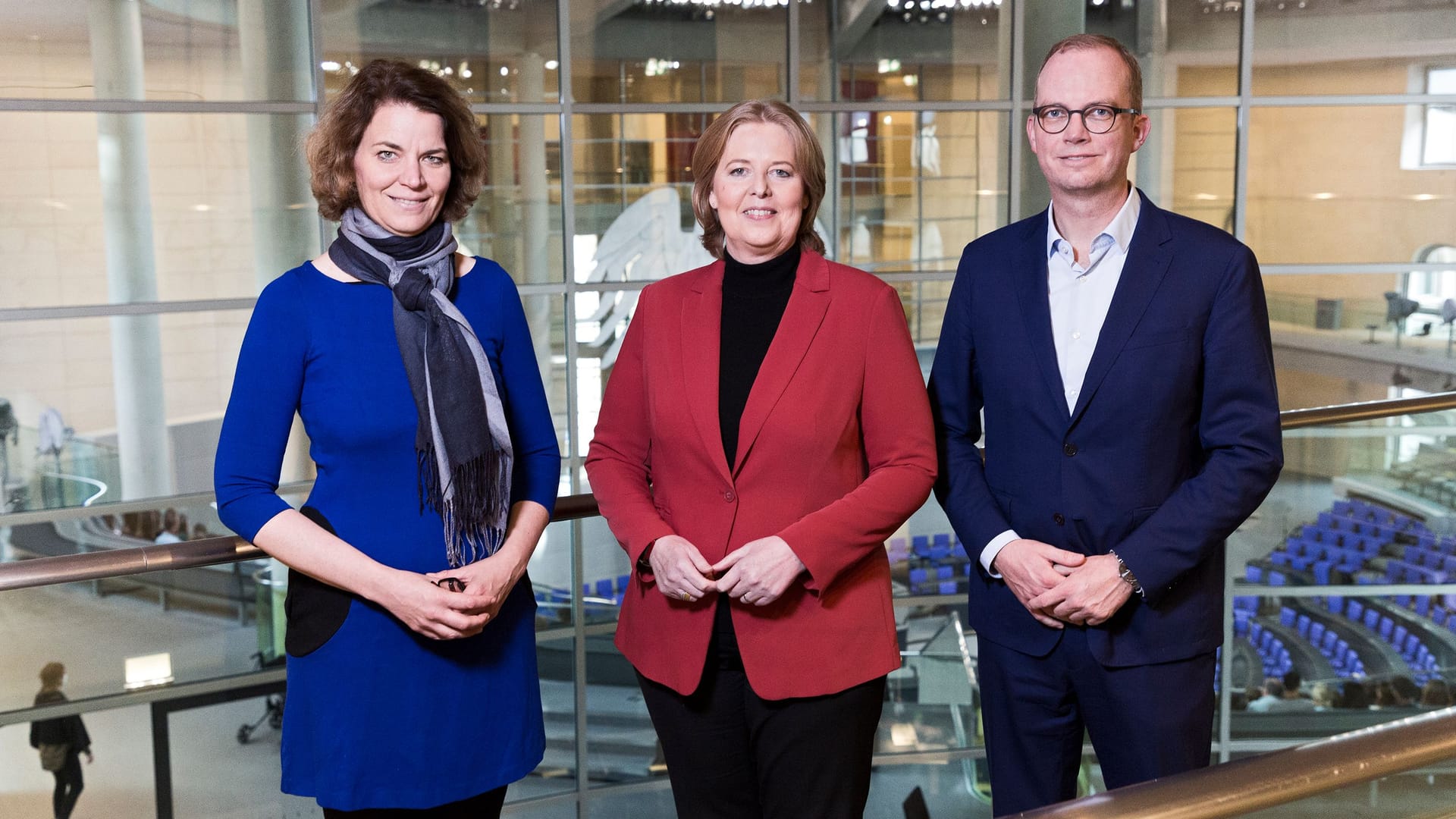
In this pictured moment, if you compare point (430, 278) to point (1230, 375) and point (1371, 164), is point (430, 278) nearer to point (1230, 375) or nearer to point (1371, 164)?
point (1230, 375)

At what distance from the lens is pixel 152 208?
7047mm

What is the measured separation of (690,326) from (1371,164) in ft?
27.9

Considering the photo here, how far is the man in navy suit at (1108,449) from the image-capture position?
6.59 feet

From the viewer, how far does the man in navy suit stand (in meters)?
2.01

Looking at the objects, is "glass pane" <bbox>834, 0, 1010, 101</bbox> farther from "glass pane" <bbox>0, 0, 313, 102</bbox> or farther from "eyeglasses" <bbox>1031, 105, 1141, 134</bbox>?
"eyeglasses" <bbox>1031, 105, 1141, 134</bbox>

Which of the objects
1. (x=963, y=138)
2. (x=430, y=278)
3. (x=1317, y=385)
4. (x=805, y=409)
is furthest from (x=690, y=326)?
(x=1317, y=385)

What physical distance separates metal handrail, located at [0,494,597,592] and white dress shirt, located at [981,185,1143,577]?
1350 millimetres

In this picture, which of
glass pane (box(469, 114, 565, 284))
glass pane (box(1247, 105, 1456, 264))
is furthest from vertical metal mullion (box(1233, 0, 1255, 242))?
glass pane (box(469, 114, 565, 284))

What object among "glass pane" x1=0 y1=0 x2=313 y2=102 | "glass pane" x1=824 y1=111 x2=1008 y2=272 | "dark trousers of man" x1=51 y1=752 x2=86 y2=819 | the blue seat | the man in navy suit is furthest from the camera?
"glass pane" x1=824 y1=111 x2=1008 y2=272

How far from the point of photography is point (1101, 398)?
2047mm

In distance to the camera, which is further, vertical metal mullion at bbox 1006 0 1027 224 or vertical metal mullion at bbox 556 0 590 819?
vertical metal mullion at bbox 1006 0 1027 224

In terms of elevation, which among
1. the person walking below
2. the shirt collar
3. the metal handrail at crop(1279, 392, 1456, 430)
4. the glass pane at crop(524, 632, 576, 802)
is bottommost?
the glass pane at crop(524, 632, 576, 802)

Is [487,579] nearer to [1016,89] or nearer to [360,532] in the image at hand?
[360,532]

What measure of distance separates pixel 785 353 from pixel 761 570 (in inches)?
14.5
